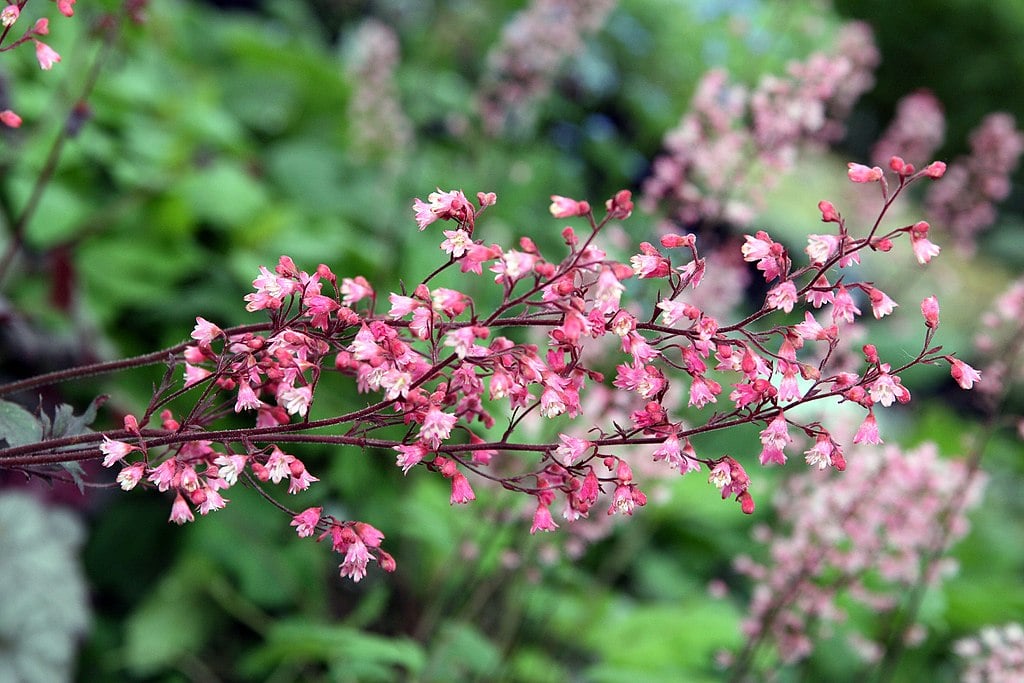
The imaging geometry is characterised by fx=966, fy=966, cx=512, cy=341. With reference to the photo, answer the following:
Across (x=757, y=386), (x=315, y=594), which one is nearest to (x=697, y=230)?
(x=757, y=386)

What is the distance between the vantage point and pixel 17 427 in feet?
3.01

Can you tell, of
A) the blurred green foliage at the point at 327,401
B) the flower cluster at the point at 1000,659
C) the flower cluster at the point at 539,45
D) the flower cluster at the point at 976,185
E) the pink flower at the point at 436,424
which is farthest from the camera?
the flower cluster at the point at 976,185

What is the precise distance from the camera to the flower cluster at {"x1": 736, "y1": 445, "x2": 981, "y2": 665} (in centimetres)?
180

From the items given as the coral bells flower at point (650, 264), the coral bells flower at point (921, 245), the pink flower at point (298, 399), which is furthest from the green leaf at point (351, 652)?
the coral bells flower at point (921, 245)

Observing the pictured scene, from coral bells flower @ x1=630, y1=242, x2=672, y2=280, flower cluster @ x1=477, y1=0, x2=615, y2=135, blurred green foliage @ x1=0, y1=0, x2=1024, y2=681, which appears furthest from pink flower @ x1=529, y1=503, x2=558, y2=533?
flower cluster @ x1=477, y1=0, x2=615, y2=135

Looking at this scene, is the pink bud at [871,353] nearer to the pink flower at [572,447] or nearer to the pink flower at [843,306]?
the pink flower at [843,306]

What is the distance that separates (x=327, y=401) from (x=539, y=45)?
1232mm

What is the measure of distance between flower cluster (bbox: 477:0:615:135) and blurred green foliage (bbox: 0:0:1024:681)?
0.93ft

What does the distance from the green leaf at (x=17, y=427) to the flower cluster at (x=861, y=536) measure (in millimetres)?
1280

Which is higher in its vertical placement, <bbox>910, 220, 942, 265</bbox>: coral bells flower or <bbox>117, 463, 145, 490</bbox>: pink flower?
<bbox>910, 220, 942, 265</bbox>: coral bells flower

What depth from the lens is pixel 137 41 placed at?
12.9ft

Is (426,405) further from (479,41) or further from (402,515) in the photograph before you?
(479,41)

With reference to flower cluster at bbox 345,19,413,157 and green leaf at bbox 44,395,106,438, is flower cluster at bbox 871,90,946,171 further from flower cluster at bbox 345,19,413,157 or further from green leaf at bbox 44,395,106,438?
green leaf at bbox 44,395,106,438

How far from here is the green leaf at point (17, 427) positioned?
89 cm
